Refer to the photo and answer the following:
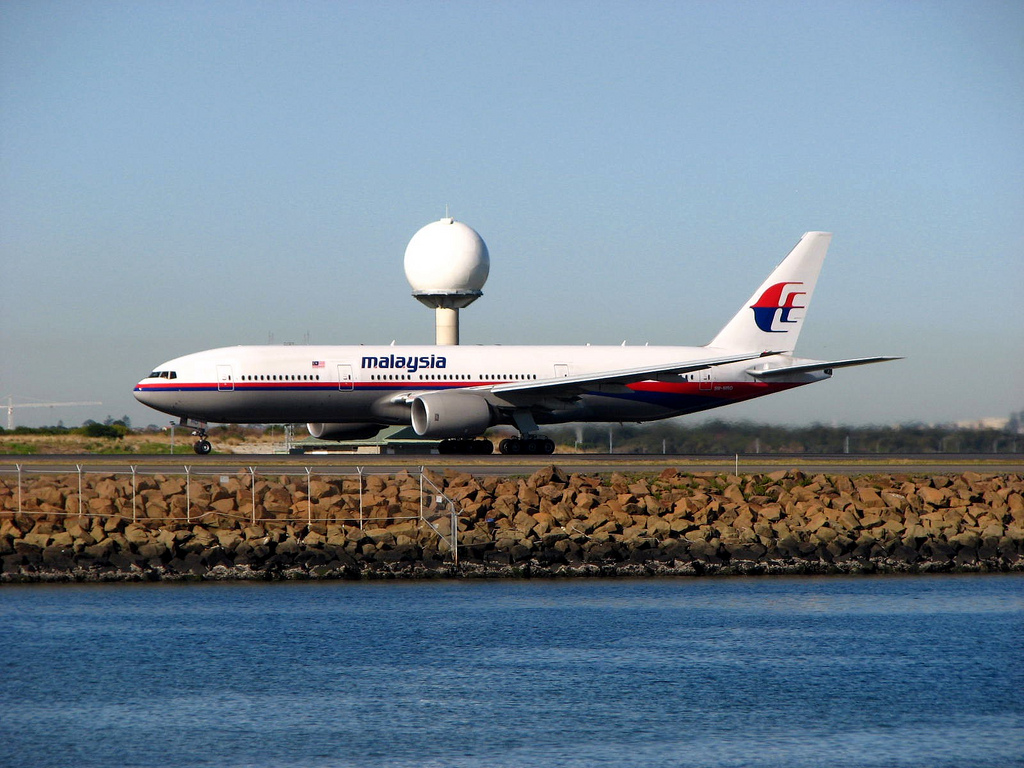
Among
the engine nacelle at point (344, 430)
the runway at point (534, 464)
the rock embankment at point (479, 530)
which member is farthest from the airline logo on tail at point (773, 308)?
the rock embankment at point (479, 530)

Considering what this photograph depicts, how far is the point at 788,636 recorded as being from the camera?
2055cm

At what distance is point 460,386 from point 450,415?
11.3ft

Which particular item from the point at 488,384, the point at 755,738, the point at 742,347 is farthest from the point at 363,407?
the point at 755,738

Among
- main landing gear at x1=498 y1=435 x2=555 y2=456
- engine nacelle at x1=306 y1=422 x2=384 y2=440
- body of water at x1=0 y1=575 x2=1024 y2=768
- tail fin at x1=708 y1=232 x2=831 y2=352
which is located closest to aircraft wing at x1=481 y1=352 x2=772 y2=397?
main landing gear at x1=498 y1=435 x2=555 y2=456

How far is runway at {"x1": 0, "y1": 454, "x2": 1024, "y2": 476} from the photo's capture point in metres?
37.0

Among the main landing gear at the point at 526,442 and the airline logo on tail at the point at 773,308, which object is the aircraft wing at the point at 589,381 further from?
the airline logo on tail at the point at 773,308

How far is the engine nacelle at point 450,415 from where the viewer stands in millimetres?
42062

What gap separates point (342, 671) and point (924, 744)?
799 cm

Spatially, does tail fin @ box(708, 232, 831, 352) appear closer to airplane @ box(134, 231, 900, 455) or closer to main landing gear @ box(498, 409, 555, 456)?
airplane @ box(134, 231, 900, 455)

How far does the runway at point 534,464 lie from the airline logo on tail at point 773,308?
7.49 metres

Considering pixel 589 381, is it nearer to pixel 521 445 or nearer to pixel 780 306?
pixel 521 445

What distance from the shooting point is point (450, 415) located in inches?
1661

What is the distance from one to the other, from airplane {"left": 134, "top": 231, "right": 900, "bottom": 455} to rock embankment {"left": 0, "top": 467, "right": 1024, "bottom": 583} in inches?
463

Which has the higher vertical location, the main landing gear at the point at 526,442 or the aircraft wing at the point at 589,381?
the aircraft wing at the point at 589,381
